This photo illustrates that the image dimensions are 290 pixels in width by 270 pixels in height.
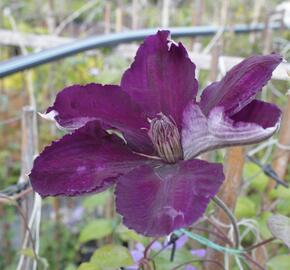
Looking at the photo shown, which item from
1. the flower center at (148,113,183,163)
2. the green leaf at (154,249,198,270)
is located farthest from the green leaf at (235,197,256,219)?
the flower center at (148,113,183,163)

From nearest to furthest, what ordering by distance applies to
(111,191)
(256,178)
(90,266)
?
1. (90,266)
2. (256,178)
3. (111,191)

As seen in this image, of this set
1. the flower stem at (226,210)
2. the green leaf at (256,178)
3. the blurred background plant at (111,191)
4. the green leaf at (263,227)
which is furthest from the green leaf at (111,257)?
the green leaf at (256,178)

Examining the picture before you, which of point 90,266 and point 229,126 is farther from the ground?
point 229,126

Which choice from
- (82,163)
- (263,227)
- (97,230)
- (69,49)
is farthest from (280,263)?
(69,49)

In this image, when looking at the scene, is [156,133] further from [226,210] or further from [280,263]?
[280,263]

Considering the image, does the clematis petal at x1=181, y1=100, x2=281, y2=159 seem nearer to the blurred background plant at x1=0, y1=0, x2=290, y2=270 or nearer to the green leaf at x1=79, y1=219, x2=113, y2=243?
the blurred background plant at x1=0, y1=0, x2=290, y2=270

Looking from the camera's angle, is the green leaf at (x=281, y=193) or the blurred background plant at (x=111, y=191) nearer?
the blurred background plant at (x=111, y=191)

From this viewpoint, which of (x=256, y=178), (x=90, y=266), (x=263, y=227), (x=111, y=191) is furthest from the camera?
(x=111, y=191)

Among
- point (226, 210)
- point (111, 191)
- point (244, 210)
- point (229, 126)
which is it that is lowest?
point (111, 191)

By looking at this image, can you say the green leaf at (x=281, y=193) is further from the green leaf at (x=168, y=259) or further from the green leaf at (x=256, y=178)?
the green leaf at (x=168, y=259)

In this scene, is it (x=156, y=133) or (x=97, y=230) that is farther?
(x=97, y=230)
